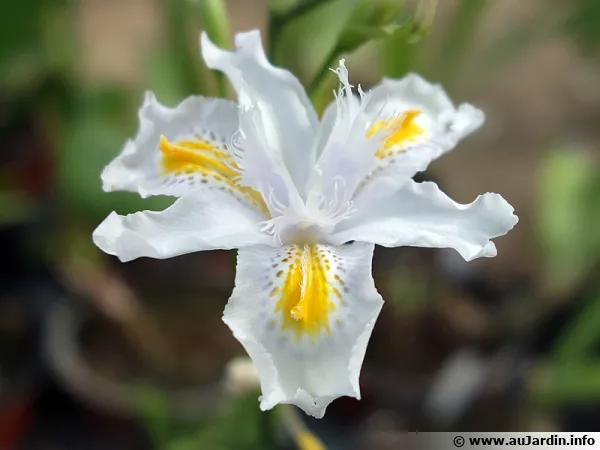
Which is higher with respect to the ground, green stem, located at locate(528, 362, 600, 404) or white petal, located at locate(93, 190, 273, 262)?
white petal, located at locate(93, 190, 273, 262)

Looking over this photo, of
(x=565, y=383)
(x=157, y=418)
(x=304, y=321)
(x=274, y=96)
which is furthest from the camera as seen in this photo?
Result: (x=565, y=383)

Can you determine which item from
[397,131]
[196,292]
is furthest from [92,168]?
[397,131]

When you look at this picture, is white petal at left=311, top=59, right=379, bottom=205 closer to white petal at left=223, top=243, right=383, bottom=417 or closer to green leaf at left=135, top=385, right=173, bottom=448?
white petal at left=223, top=243, right=383, bottom=417

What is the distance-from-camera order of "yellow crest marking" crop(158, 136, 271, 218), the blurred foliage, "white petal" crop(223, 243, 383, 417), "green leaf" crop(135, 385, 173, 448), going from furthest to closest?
the blurred foliage → "green leaf" crop(135, 385, 173, 448) → "yellow crest marking" crop(158, 136, 271, 218) → "white petal" crop(223, 243, 383, 417)

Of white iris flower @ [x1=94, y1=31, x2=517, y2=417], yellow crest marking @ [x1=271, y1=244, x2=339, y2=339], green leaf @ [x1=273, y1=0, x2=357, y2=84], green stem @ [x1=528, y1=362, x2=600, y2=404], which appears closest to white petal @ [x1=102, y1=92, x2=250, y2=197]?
white iris flower @ [x1=94, y1=31, x2=517, y2=417]

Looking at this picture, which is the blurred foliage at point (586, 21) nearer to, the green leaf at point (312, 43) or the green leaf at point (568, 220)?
the green leaf at point (568, 220)

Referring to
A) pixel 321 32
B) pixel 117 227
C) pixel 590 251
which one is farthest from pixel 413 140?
pixel 590 251

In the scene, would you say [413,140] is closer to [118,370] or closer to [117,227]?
[117,227]

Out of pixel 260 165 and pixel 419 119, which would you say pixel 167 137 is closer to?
pixel 260 165
